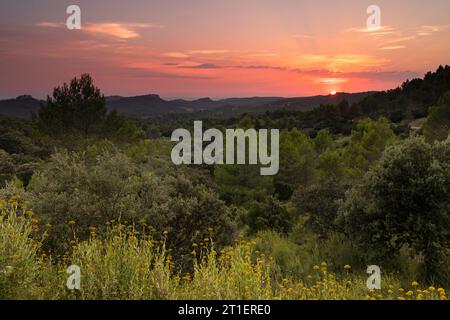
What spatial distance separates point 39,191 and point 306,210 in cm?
1100

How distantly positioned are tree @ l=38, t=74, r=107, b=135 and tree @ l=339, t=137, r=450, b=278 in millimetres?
29541

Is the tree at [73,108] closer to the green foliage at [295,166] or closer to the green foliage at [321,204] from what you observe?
the green foliage at [295,166]

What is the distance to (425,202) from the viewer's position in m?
12.1

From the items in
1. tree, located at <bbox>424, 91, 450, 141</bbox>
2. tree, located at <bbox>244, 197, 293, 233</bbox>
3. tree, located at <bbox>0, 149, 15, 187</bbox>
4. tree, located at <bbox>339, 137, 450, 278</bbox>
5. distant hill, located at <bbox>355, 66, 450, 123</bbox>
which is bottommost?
tree, located at <bbox>244, 197, 293, 233</bbox>

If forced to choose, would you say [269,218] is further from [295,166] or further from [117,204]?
[295,166]

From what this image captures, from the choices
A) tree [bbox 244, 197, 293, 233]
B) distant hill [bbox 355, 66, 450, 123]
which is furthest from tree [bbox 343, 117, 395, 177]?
distant hill [bbox 355, 66, 450, 123]

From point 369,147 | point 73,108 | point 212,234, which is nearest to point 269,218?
point 212,234

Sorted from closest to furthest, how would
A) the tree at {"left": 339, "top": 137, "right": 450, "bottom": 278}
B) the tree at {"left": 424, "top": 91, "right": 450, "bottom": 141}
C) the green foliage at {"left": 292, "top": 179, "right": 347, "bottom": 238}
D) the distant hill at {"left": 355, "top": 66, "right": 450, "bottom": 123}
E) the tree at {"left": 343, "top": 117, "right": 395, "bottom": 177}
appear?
1. the tree at {"left": 339, "top": 137, "right": 450, "bottom": 278}
2. the green foliage at {"left": 292, "top": 179, "right": 347, "bottom": 238}
3. the tree at {"left": 343, "top": 117, "right": 395, "bottom": 177}
4. the tree at {"left": 424, "top": 91, "right": 450, "bottom": 141}
5. the distant hill at {"left": 355, "top": 66, "right": 450, "bottom": 123}

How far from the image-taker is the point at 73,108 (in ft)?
120

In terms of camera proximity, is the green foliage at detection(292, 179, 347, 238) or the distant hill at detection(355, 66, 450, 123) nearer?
the green foliage at detection(292, 179, 347, 238)

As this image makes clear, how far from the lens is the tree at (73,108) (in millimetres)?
36000

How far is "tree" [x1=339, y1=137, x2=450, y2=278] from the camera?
1198 cm

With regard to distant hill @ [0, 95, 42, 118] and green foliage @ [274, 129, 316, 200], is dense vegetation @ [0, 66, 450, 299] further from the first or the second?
distant hill @ [0, 95, 42, 118]

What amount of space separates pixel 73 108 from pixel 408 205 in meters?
31.4
